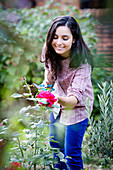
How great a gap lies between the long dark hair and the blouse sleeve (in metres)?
0.04

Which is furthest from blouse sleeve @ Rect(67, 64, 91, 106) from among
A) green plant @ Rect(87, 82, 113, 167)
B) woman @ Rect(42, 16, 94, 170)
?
green plant @ Rect(87, 82, 113, 167)

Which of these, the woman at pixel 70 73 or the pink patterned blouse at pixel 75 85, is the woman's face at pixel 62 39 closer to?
the woman at pixel 70 73

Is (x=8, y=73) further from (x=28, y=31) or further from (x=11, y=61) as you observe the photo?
(x=28, y=31)

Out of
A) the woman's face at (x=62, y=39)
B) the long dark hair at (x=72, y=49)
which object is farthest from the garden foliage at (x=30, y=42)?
the woman's face at (x=62, y=39)

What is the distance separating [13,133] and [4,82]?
7.13 feet

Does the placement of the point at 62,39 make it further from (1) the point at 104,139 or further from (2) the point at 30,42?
(2) the point at 30,42

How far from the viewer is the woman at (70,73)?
4.42ft

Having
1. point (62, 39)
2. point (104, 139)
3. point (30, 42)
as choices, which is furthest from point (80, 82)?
point (30, 42)

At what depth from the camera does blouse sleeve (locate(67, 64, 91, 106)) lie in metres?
1.30

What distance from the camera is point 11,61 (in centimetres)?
309

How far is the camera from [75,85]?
52.6 inches

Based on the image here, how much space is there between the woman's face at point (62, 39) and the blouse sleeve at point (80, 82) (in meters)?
0.16

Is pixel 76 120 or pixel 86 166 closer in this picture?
pixel 76 120

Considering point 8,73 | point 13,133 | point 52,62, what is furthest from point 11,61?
point 13,133
